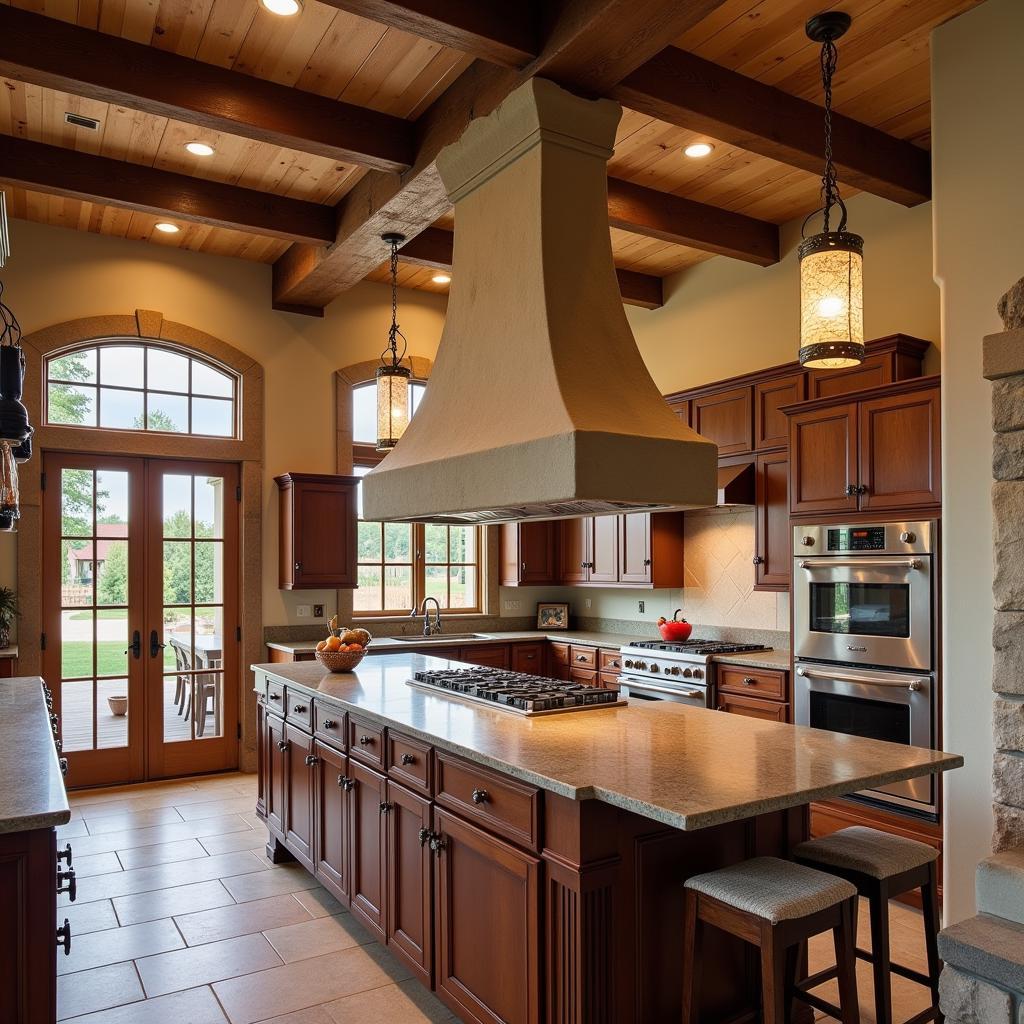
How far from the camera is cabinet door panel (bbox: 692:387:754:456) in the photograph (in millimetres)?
5133

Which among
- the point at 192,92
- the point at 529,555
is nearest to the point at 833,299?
the point at 192,92

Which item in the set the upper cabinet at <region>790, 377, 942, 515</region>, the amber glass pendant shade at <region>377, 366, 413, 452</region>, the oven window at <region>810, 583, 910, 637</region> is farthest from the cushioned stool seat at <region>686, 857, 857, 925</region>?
the amber glass pendant shade at <region>377, 366, 413, 452</region>

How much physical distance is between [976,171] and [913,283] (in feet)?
4.58

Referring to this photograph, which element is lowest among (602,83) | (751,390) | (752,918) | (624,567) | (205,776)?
(205,776)

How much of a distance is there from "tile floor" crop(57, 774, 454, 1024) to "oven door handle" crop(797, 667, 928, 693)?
2.32 meters

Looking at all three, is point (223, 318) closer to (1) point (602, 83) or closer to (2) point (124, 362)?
(2) point (124, 362)

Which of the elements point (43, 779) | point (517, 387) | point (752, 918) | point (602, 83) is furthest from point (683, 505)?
point (43, 779)

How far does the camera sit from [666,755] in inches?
94.9

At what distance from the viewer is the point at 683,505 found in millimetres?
2805

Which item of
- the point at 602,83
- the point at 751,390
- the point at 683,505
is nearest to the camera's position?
the point at 683,505

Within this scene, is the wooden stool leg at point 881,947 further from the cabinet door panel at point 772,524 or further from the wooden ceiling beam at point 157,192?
the wooden ceiling beam at point 157,192

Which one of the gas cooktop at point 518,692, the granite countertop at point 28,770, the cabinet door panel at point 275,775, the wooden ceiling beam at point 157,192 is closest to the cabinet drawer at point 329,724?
the gas cooktop at point 518,692

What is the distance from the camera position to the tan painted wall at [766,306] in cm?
452

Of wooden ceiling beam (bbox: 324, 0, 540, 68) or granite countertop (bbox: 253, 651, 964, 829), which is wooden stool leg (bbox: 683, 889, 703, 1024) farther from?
wooden ceiling beam (bbox: 324, 0, 540, 68)
